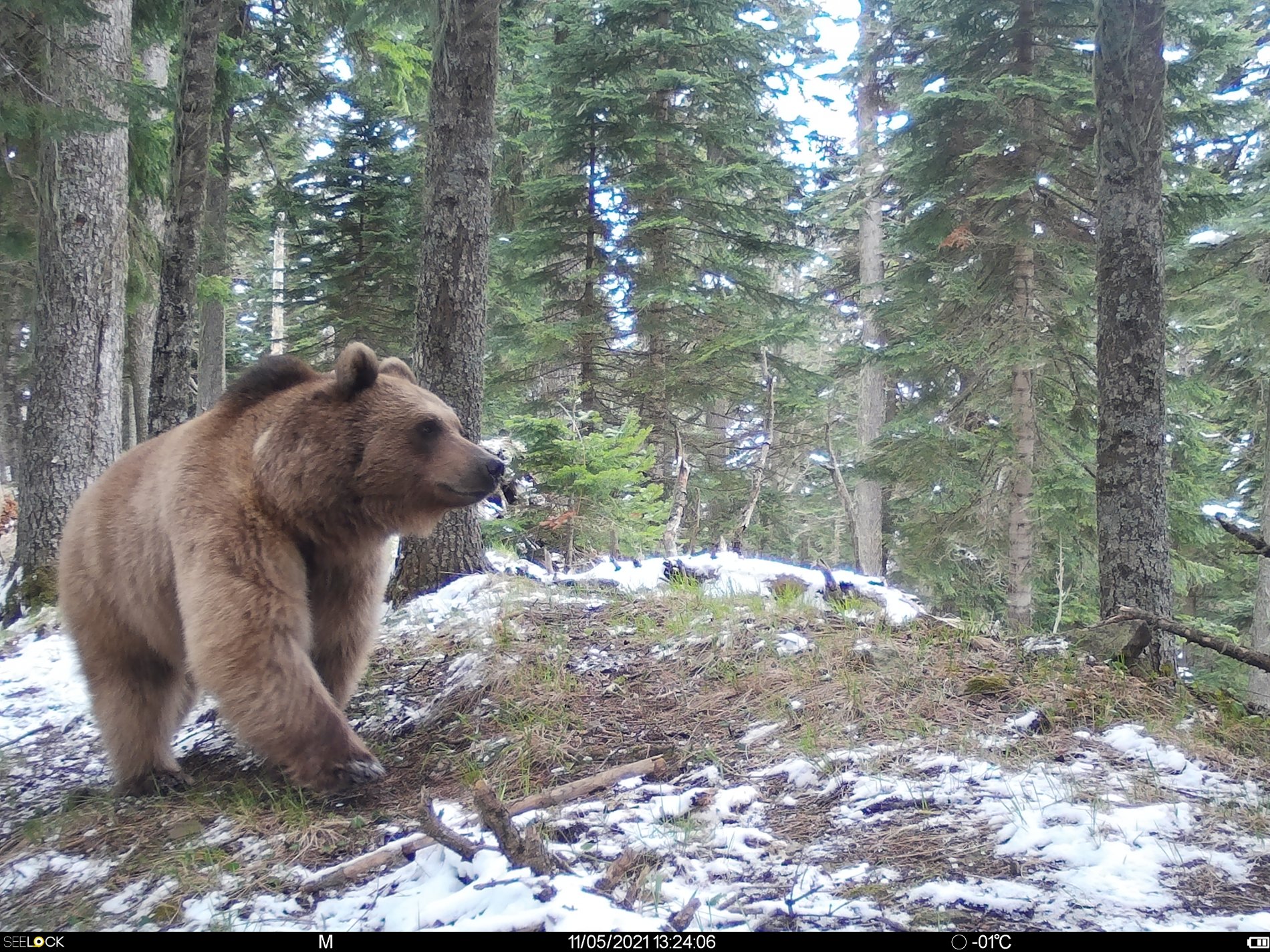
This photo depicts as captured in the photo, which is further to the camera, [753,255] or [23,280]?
[753,255]

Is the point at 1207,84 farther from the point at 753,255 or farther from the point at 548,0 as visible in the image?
the point at 548,0

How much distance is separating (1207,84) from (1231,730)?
1448 centimetres

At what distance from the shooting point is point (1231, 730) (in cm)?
391

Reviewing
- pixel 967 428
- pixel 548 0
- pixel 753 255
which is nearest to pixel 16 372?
pixel 548 0

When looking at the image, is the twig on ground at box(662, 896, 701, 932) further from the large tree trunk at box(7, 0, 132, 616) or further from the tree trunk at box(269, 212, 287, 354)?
the tree trunk at box(269, 212, 287, 354)

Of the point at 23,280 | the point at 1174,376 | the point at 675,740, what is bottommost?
the point at 675,740

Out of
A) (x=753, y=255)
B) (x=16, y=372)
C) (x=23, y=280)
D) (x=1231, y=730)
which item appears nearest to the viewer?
(x=1231, y=730)

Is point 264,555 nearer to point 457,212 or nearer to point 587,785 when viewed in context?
point 587,785

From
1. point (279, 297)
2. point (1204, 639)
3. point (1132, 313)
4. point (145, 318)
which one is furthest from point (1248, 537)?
point (279, 297)

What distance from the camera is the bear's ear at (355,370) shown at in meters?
4.21

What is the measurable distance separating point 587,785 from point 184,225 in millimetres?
7116

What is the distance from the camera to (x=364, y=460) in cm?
418

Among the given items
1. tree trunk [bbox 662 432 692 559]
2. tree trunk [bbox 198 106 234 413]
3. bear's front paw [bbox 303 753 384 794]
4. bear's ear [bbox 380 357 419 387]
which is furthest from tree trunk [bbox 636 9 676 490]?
bear's front paw [bbox 303 753 384 794]
